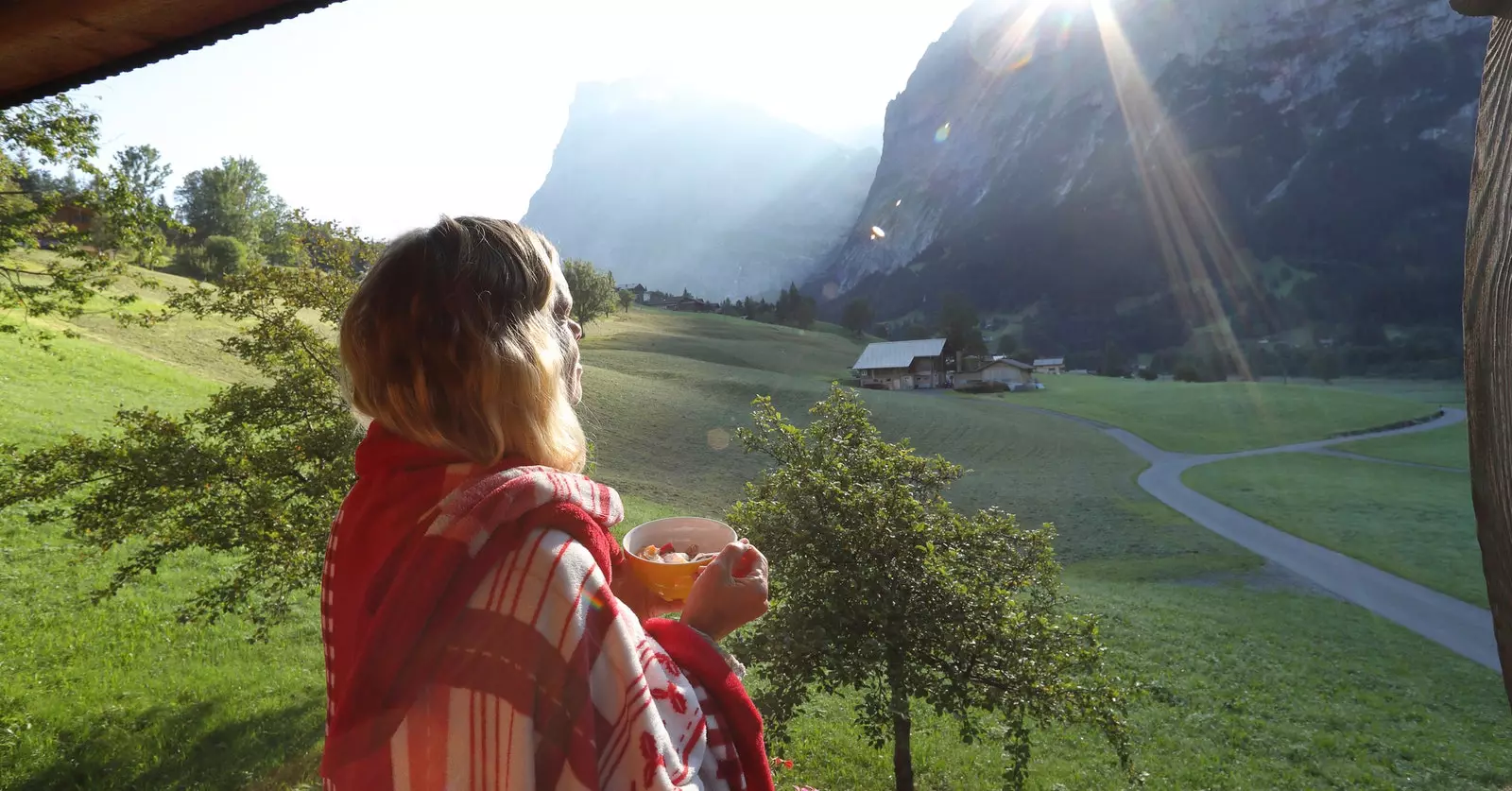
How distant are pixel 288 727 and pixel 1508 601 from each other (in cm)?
933

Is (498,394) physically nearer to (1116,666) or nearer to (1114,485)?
(1116,666)

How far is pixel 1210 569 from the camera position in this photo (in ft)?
70.9

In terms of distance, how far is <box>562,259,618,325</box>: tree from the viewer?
52844mm

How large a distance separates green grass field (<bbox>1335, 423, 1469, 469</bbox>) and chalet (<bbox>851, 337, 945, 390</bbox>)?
30633 mm

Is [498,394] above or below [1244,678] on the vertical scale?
above

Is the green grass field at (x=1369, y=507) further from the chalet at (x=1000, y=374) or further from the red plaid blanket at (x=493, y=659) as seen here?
the chalet at (x=1000, y=374)

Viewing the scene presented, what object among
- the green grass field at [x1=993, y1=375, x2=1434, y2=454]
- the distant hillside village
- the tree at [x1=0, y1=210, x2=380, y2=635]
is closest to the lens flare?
the green grass field at [x1=993, y1=375, x2=1434, y2=454]

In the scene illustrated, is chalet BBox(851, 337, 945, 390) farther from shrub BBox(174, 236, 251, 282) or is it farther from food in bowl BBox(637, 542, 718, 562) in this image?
food in bowl BBox(637, 542, 718, 562)

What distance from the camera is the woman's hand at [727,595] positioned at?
170 centimetres

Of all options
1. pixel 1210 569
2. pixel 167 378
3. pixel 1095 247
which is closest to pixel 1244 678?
pixel 1210 569

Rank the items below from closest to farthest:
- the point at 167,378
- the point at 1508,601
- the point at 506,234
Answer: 1. the point at 1508,601
2. the point at 506,234
3. the point at 167,378

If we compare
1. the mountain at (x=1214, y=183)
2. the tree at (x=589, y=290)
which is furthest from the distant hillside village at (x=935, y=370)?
the mountain at (x=1214, y=183)

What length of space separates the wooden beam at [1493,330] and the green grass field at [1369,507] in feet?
87.0

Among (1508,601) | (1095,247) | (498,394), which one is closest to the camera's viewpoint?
(1508,601)
